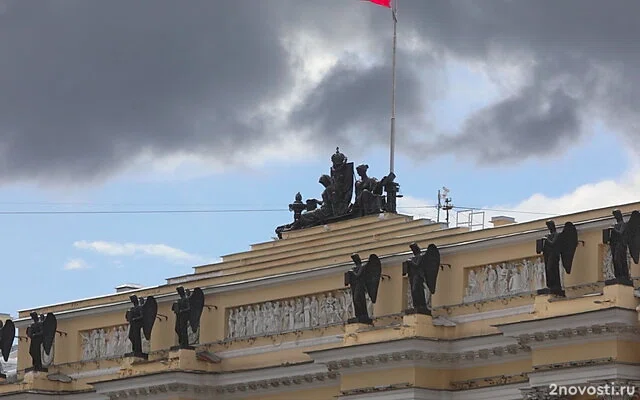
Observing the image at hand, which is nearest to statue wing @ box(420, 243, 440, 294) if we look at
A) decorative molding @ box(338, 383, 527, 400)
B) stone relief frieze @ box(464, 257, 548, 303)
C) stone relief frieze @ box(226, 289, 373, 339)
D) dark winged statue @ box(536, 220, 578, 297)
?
stone relief frieze @ box(464, 257, 548, 303)

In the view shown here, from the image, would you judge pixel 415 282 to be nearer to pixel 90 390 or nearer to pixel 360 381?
pixel 360 381

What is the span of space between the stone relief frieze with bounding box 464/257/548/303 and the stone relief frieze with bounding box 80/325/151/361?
10.0m

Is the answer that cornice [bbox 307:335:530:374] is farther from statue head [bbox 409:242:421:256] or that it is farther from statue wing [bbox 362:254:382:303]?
statue head [bbox 409:242:421:256]

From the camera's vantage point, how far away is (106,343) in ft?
147

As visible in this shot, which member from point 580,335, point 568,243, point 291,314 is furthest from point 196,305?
point 580,335

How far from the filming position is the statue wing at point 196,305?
4181 centimetres

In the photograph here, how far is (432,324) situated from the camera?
120 feet

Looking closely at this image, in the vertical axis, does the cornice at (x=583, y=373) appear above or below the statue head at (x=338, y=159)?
below

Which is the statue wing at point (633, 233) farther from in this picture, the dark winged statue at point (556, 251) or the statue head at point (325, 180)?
the statue head at point (325, 180)

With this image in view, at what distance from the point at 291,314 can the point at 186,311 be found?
2655 mm

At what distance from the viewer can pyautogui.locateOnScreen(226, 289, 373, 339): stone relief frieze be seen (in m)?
39.5

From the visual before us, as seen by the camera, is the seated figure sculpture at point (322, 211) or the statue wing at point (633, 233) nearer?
the statue wing at point (633, 233)

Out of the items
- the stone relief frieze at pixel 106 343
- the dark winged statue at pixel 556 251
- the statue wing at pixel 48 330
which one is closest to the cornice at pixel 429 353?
the dark winged statue at pixel 556 251

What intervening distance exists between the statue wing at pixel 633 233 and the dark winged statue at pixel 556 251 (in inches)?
54.7
